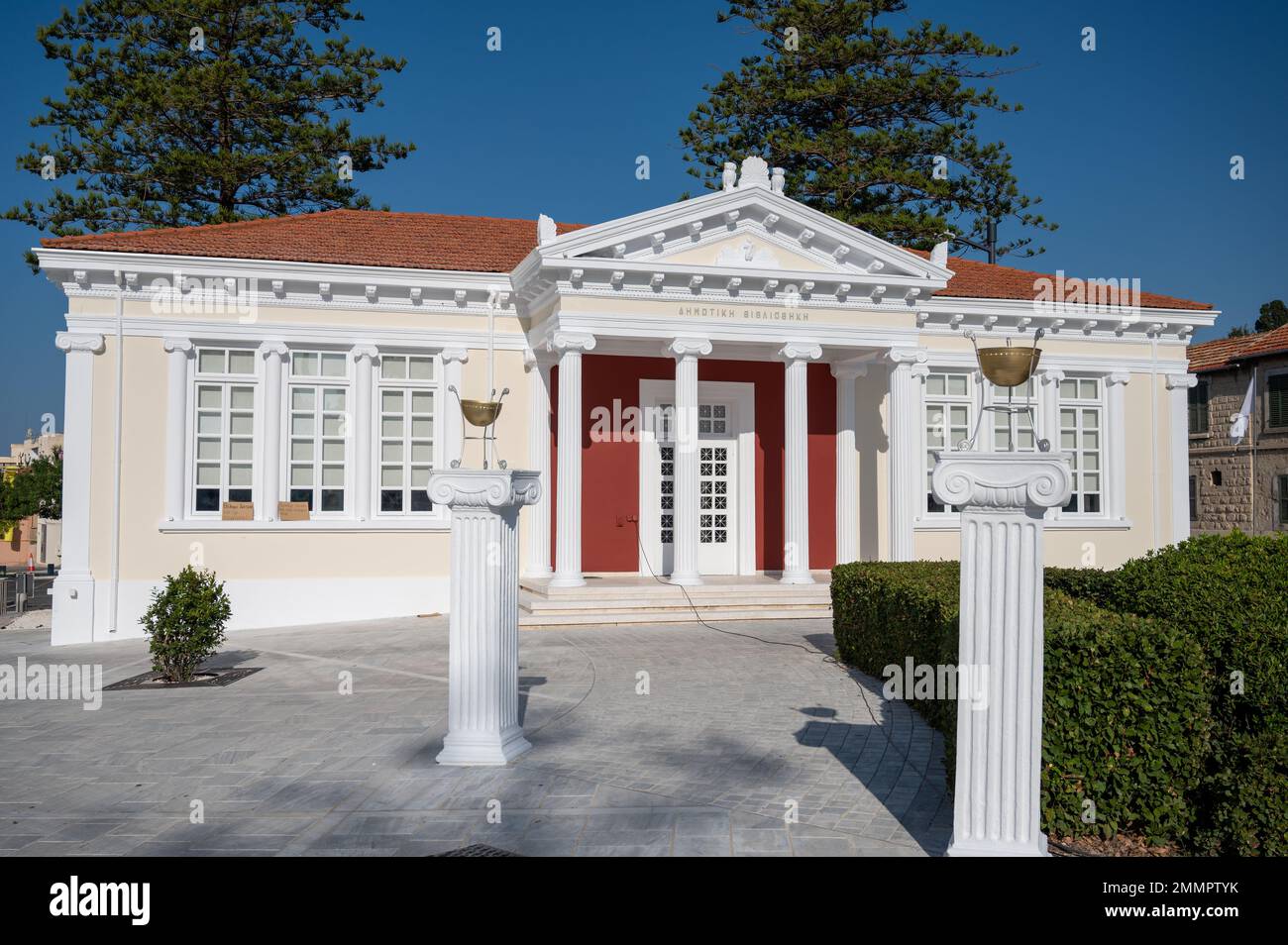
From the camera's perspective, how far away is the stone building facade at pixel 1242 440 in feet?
92.3

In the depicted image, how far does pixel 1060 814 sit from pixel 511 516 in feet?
12.9

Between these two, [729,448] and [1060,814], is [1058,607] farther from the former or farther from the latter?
[729,448]

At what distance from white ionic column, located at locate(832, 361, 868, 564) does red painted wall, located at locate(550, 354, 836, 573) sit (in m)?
0.45

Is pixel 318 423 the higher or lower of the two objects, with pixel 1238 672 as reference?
higher

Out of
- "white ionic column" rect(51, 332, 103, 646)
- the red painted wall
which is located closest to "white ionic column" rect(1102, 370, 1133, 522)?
the red painted wall

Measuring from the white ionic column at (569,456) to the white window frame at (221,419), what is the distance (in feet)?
14.6

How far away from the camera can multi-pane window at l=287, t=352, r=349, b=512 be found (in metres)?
13.9

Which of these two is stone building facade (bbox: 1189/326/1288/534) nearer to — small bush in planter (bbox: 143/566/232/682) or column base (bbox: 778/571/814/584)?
column base (bbox: 778/571/814/584)

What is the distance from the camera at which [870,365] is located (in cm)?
1616

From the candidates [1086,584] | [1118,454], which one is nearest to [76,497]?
[1086,584]

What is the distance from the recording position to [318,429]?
13.9 metres

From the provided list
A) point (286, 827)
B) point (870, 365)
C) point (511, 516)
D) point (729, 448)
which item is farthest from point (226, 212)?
point (286, 827)

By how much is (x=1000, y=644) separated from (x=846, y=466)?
11.4m

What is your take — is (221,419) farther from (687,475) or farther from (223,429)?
(687,475)
